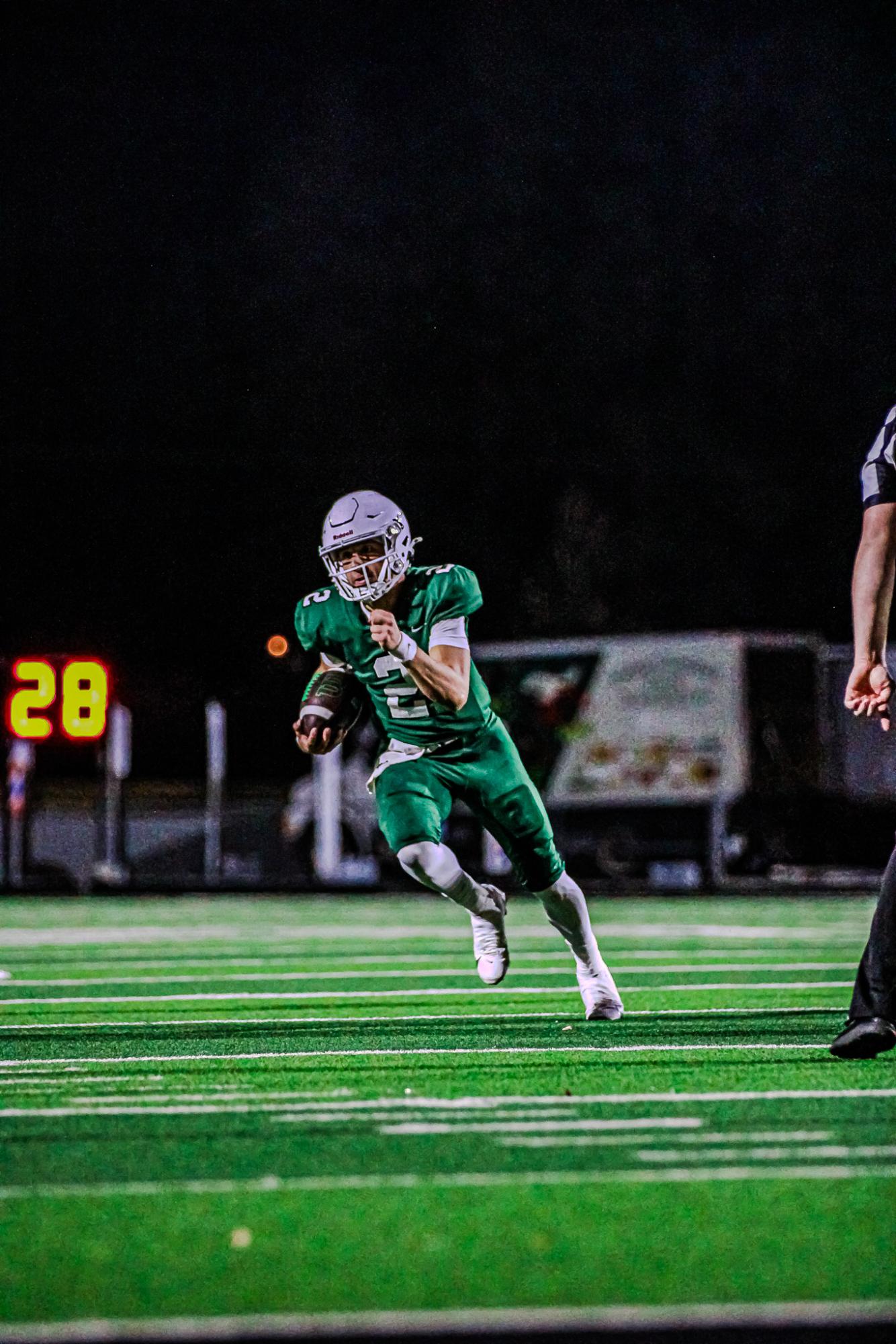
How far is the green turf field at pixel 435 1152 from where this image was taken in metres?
3.75

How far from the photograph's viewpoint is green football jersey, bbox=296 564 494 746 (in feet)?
26.1

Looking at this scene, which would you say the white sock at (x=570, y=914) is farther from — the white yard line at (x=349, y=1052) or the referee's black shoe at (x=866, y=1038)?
the referee's black shoe at (x=866, y=1038)

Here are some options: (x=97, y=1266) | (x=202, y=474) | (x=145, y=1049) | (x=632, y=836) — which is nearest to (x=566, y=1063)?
(x=145, y=1049)

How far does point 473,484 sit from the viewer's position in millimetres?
51469

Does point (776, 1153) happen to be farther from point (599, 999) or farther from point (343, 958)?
point (343, 958)

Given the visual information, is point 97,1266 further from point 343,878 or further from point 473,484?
point 473,484

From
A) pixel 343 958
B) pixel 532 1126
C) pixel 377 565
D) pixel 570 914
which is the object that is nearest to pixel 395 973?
pixel 343 958

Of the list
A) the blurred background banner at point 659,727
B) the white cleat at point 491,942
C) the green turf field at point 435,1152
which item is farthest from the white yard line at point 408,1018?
the blurred background banner at point 659,727

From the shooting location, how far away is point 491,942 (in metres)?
8.16

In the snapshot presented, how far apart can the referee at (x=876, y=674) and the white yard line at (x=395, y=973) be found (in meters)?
4.44

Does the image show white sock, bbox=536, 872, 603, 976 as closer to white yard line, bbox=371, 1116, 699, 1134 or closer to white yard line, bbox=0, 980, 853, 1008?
white yard line, bbox=0, 980, 853, 1008

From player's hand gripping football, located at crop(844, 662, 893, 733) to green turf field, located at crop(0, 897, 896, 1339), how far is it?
108cm

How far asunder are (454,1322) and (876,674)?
3217 mm

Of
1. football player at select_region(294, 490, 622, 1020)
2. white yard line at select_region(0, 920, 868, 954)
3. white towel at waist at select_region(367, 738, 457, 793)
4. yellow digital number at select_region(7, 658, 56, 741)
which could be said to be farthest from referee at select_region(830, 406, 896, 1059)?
yellow digital number at select_region(7, 658, 56, 741)
